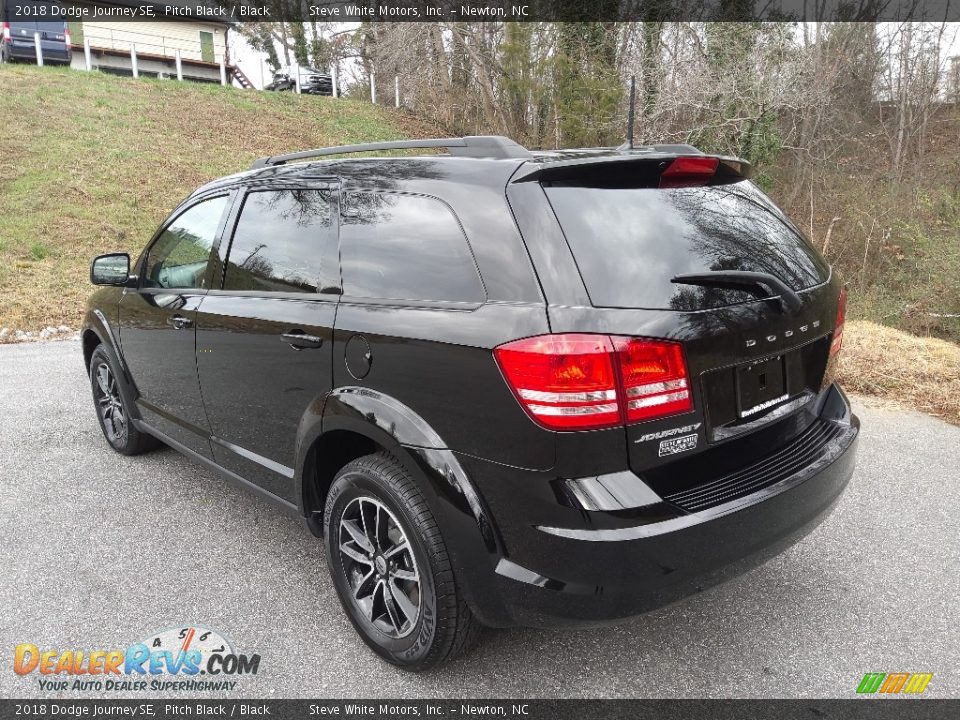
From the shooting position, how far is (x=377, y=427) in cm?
225

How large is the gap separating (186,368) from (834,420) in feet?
9.71

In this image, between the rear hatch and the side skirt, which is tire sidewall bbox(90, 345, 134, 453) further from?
the rear hatch

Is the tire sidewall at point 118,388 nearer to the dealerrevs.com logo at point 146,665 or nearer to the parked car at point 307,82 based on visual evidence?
the dealerrevs.com logo at point 146,665

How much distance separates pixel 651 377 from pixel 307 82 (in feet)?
102

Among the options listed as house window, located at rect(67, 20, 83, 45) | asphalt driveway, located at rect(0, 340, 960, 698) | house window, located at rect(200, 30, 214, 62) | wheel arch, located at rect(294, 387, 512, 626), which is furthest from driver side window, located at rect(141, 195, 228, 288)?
house window, located at rect(200, 30, 214, 62)

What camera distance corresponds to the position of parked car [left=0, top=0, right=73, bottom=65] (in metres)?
Answer: 24.1

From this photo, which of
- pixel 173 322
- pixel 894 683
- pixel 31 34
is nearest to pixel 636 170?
pixel 894 683

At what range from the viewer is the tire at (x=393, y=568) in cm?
217

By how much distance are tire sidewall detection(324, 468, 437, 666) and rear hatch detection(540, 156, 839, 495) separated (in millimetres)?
781

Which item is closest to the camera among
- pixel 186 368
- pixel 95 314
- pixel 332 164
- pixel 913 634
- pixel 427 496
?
pixel 427 496

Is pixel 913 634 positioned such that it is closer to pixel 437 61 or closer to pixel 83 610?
pixel 83 610

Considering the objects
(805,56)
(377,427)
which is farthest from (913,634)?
(805,56)

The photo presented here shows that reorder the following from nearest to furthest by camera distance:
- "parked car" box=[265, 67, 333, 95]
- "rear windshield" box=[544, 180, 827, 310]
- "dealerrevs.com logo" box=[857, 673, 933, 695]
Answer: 1. "rear windshield" box=[544, 180, 827, 310]
2. "dealerrevs.com logo" box=[857, 673, 933, 695]
3. "parked car" box=[265, 67, 333, 95]

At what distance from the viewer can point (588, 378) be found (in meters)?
1.87
